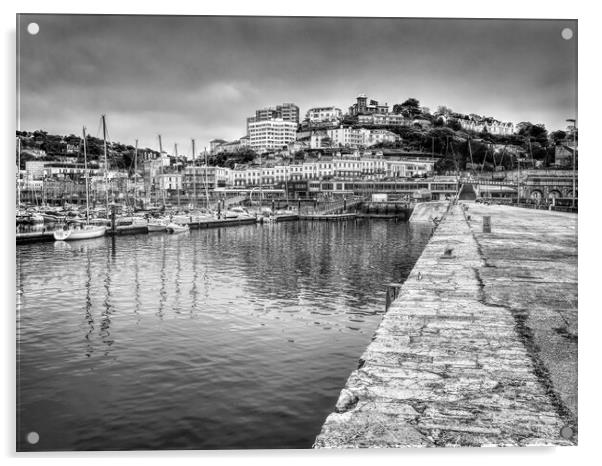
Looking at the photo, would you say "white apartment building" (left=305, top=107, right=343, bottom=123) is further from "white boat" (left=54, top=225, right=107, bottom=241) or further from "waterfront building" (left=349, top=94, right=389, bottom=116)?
"white boat" (left=54, top=225, right=107, bottom=241)

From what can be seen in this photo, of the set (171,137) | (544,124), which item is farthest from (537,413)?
(171,137)

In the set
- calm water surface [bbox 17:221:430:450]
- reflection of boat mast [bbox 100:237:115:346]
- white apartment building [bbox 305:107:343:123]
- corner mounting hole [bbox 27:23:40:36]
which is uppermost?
corner mounting hole [bbox 27:23:40:36]

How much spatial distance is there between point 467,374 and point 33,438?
350cm

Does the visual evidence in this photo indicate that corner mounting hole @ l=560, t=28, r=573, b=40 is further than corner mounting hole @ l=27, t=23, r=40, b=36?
Yes

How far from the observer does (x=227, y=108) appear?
6.78 meters

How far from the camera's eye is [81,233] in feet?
77.8

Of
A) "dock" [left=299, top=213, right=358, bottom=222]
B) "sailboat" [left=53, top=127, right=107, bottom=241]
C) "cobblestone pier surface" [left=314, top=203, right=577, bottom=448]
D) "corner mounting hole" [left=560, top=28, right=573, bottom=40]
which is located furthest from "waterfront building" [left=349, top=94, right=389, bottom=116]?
"dock" [left=299, top=213, right=358, bottom=222]

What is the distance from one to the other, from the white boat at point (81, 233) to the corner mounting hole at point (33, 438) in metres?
17.1

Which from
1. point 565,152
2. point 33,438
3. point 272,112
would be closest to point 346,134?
point 272,112

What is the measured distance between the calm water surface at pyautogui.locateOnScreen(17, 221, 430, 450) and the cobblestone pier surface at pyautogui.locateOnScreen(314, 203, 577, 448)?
4.70 feet

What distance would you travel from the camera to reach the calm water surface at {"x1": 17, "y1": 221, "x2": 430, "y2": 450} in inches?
207

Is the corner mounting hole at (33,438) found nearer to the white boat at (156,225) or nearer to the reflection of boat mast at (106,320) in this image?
the reflection of boat mast at (106,320)
